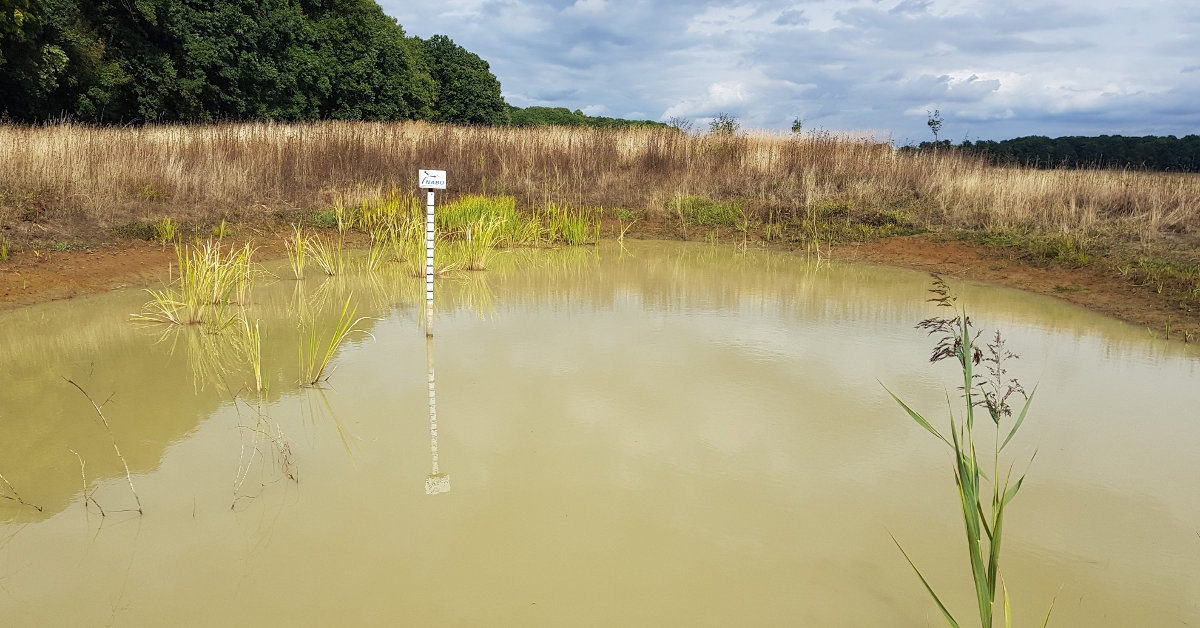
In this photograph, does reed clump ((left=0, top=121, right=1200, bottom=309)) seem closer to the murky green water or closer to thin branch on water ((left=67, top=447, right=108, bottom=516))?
the murky green water

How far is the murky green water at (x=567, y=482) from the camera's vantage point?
2500mm

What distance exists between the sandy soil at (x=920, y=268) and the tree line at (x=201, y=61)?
1236 cm

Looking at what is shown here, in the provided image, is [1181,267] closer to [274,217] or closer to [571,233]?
[571,233]

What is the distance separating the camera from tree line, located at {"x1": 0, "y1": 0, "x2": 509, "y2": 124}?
19.0 m

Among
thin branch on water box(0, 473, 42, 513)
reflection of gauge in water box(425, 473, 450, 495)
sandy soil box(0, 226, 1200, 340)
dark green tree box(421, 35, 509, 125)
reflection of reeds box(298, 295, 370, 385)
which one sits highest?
dark green tree box(421, 35, 509, 125)

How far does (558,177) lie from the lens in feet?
49.4

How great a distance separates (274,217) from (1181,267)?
1220 centimetres

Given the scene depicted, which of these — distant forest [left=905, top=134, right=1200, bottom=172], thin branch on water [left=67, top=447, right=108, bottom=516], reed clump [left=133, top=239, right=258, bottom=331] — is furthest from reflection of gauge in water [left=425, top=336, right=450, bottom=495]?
distant forest [left=905, top=134, right=1200, bottom=172]

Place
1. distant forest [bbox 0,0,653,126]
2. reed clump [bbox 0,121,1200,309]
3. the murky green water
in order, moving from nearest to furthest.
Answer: the murky green water, reed clump [bbox 0,121,1200,309], distant forest [bbox 0,0,653,126]

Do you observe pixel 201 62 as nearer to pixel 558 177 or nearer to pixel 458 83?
pixel 558 177

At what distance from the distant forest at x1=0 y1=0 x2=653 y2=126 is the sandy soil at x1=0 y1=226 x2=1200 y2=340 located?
12.1m

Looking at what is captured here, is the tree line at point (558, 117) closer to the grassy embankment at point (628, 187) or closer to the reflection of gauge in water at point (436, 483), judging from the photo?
the grassy embankment at point (628, 187)

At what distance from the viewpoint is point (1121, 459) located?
369cm

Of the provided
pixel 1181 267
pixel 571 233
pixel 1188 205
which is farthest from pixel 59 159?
pixel 1188 205
